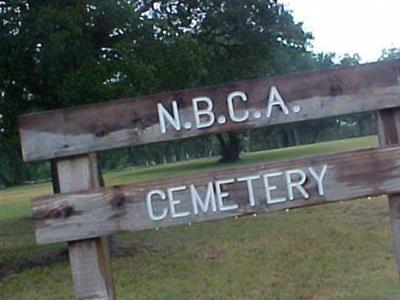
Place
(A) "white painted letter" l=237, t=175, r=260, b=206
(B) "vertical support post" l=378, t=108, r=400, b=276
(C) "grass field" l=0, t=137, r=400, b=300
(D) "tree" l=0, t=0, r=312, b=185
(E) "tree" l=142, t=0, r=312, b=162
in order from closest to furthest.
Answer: (A) "white painted letter" l=237, t=175, r=260, b=206, (B) "vertical support post" l=378, t=108, r=400, b=276, (C) "grass field" l=0, t=137, r=400, b=300, (D) "tree" l=0, t=0, r=312, b=185, (E) "tree" l=142, t=0, r=312, b=162

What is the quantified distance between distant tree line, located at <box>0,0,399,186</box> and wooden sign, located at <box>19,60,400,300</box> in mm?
4918

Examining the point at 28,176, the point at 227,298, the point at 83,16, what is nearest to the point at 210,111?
the point at 227,298

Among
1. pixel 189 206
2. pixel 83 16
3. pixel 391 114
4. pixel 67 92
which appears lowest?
pixel 189 206

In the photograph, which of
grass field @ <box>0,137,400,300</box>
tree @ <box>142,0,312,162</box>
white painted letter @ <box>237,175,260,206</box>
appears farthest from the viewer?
tree @ <box>142,0,312,162</box>

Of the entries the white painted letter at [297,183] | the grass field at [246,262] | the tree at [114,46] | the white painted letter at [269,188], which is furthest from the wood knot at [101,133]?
the tree at [114,46]

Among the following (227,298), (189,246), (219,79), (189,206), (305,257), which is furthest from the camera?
(219,79)

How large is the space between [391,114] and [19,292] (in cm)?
591

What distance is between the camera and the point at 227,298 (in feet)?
19.8

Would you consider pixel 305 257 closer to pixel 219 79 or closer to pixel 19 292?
pixel 19 292

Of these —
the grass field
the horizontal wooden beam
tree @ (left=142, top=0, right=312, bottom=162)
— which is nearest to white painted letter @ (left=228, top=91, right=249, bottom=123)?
the horizontal wooden beam

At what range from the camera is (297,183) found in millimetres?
3195

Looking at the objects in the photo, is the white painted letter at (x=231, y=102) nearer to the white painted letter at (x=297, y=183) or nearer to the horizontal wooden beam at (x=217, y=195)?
the horizontal wooden beam at (x=217, y=195)

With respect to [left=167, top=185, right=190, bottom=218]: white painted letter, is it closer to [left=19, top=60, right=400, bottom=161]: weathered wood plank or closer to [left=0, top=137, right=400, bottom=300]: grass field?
[left=19, top=60, right=400, bottom=161]: weathered wood plank

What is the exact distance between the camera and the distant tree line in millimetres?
8508
